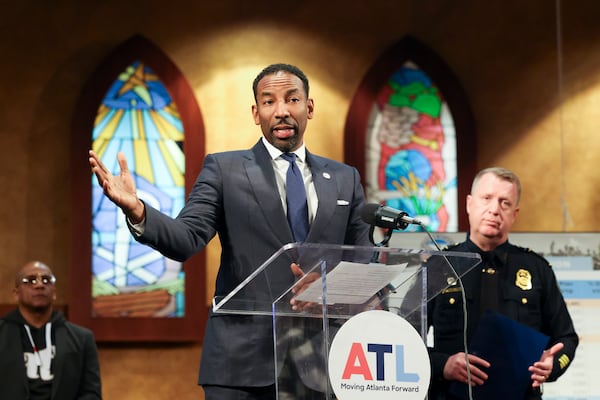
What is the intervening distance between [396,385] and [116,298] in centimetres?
405

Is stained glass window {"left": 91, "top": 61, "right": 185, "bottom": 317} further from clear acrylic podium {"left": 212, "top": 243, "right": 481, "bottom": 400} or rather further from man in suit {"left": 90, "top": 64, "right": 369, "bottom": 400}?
clear acrylic podium {"left": 212, "top": 243, "right": 481, "bottom": 400}

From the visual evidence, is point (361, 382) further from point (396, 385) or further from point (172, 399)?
point (172, 399)

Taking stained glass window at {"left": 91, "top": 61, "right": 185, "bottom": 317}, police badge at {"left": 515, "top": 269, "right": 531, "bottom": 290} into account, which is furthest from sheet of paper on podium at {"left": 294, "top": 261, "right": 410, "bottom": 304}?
stained glass window at {"left": 91, "top": 61, "right": 185, "bottom": 317}

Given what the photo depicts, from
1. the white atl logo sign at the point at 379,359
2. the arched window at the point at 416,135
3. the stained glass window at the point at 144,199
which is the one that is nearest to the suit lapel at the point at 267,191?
the white atl logo sign at the point at 379,359

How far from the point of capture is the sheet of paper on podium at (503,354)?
320 centimetres

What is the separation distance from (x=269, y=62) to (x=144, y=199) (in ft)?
3.81

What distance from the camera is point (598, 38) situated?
20.7ft

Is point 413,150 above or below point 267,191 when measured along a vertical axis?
above

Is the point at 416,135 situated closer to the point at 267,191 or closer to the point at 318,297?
the point at 267,191

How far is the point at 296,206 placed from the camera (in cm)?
258

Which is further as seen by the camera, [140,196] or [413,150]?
[413,150]

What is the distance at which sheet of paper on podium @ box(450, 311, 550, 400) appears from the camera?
3.20 metres

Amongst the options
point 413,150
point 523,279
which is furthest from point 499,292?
point 413,150

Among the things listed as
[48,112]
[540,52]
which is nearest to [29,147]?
[48,112]
